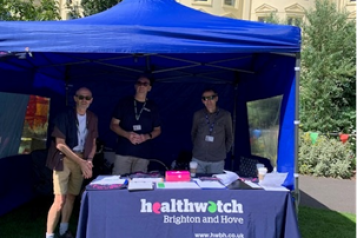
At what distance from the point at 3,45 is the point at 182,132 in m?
3.13

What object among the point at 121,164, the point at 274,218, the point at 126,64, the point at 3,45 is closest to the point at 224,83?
the point at 126,64

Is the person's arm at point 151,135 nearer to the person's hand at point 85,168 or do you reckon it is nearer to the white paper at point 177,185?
the person's hand at point 85,168

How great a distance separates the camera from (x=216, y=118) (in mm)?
3699

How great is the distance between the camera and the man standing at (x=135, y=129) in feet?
11.2

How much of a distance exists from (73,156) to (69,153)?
0.04 meters

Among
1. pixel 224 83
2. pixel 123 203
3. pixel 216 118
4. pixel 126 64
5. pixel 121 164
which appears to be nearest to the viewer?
pixel 123 203

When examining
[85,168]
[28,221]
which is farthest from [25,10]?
[85,168]

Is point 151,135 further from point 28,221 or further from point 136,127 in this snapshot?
point 28,221

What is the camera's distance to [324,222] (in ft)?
14.1

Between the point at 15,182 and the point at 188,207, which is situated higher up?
the point at 188,207

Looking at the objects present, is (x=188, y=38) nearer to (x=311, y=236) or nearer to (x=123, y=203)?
(x=123, y=203)

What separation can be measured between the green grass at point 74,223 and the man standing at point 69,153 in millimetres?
714

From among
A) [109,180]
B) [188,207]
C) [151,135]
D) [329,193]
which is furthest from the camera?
[329,193]

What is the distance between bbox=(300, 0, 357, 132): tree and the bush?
3.21ft
